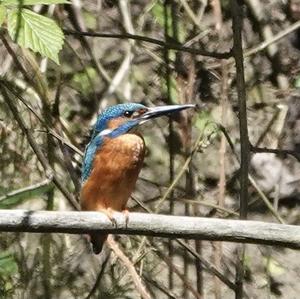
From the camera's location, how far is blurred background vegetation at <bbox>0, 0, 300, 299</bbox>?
11.5 feet

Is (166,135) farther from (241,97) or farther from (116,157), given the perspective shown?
(241,97)

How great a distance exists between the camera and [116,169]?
267cm

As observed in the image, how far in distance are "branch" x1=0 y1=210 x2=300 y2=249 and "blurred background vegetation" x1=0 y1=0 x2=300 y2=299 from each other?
57.1 inches

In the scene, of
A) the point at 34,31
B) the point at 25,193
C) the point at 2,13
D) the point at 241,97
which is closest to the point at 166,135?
→ the point at 25,193

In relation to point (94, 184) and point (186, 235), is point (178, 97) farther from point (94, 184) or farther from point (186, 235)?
point (186, 235)

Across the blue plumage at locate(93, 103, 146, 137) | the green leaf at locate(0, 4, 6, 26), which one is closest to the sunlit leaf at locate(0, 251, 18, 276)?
the blue plumage at locate(93, 103, 146, 137)

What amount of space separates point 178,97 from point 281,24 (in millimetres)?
683

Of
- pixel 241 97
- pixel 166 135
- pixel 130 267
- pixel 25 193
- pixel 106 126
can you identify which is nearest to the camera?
pixel 241 97

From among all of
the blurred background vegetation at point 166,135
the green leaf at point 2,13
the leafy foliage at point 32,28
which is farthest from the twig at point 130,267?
the green leaf at point 2,13

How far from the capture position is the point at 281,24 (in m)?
3.94

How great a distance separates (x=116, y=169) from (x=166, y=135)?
1.09 metres

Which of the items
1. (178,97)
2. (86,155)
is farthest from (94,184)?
(178,97)

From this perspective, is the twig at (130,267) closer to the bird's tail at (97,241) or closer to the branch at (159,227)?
the bird's tail at (97,241)

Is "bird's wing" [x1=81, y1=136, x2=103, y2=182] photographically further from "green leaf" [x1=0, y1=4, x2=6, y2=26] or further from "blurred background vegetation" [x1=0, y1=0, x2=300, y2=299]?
"green leaf" [x1=0, y1=4, x2=6, y2=26]
